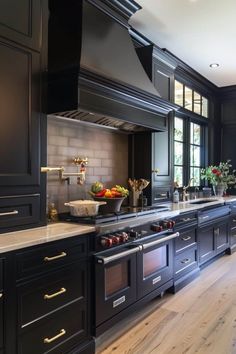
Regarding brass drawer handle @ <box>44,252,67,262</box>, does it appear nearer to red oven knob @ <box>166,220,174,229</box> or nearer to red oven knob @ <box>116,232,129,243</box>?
red oven knob @ <box>116,232,129,243</box>

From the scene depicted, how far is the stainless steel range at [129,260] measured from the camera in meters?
2.18

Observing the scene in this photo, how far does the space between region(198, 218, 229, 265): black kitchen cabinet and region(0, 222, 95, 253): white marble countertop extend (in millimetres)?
2075

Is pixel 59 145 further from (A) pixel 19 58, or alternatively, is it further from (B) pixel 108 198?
(A) pixel 19 58

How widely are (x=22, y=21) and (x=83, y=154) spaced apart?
4.21ft

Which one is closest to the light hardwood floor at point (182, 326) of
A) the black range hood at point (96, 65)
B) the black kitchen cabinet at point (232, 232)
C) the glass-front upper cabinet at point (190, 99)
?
the black kitchen cabinet at point (232, 232)

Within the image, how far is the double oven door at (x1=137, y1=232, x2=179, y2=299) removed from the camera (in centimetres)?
262

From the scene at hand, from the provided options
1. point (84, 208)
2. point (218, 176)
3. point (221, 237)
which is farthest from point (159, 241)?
point (218, 176)

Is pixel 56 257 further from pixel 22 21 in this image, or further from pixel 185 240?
pixel 185 240

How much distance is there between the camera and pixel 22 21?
204cm

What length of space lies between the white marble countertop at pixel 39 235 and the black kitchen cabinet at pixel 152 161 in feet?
4.80

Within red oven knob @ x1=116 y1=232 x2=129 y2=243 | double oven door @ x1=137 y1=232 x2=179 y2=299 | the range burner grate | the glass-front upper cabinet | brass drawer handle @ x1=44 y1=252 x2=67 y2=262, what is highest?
the glass-front upper cabinet

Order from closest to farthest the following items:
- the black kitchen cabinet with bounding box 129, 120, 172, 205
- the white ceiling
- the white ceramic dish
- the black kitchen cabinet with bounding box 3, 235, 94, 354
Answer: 1. the black kitchen cabinet with bounding box 3, 235, 94, 354
2. the white ceramic dish
3. the white ceiling
4. the black kitchen cabinet with bounding box 129, 120, 172, 205

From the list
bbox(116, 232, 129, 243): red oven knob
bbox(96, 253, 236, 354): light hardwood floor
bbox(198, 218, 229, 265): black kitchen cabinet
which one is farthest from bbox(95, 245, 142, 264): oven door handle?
bbox(198, 218, 229, 265): black kitchen cabinet

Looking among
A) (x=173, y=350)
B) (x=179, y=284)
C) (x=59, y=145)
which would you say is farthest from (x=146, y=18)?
(x=173, y=350)
